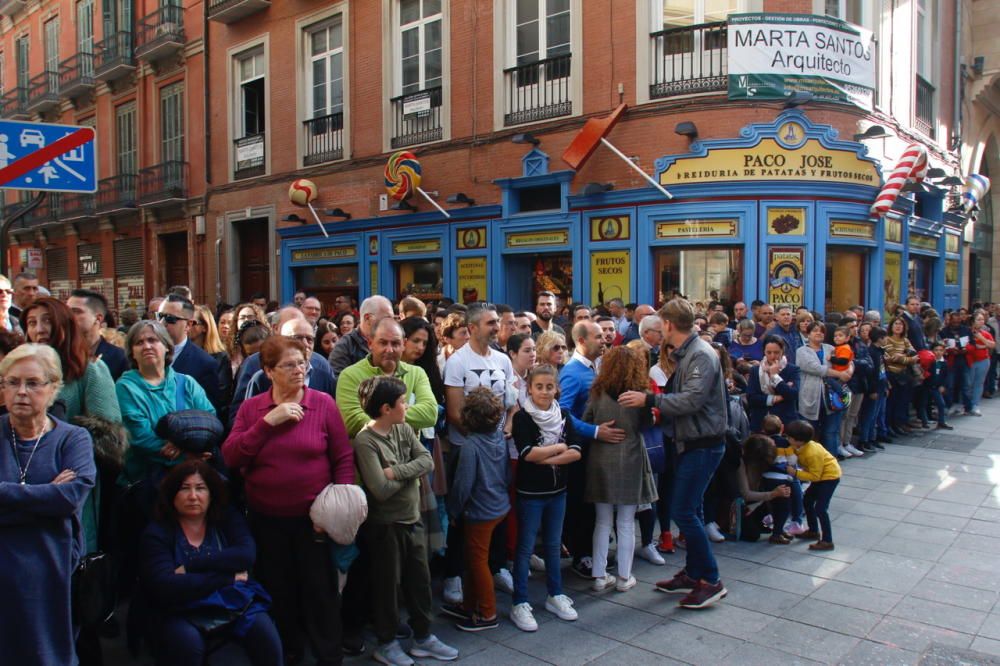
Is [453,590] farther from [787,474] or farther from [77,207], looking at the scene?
[77,207]

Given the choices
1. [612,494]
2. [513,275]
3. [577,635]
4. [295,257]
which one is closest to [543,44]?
[513,275]

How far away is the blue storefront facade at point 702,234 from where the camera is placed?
1134 cm

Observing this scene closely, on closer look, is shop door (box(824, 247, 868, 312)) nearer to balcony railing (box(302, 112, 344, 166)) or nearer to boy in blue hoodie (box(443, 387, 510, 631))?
boy in blue hoodie (box(443, 387, 510, 631))

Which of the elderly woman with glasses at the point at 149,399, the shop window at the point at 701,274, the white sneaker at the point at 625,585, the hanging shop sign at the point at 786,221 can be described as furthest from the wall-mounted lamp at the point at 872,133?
the elderly woman with glasses at the point at 149,399

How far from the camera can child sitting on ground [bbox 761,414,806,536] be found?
20.2ft

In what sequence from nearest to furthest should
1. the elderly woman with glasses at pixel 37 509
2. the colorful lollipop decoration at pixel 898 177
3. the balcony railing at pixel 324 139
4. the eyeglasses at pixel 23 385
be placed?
1. the elderly woman with glasses at pixel 37 509
2. the eyeglasses at pixel 23 385
3. the colorful lollipop decoration at pixel 898 177
4. the balcony railing at pixel 324 139

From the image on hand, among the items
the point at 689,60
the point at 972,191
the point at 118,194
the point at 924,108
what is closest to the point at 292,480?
the point at 689,60

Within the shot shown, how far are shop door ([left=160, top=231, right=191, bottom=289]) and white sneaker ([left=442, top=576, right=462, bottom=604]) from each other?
57.0 ft

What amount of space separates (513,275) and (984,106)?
14064 mm

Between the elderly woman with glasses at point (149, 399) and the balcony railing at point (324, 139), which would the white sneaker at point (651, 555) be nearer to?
the elderly woman with glasses at point (149, 399)

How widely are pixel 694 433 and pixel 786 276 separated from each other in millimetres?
7426

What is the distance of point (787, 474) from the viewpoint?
614cm

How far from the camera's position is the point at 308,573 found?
398cm

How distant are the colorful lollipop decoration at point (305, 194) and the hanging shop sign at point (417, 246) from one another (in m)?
2.00
